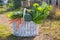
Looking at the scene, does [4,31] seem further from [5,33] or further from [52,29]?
[52,29]

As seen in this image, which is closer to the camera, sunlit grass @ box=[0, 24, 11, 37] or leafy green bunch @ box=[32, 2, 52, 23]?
leafy green bunch @ box=[32, 2, 52, 23]

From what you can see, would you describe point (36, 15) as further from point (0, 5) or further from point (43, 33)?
point (0, 5)

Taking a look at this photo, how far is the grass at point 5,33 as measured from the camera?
1.76 metres

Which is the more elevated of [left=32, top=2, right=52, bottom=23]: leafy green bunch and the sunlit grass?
[left=32, top=2, right=52, bottom=23]: leafy green bunch

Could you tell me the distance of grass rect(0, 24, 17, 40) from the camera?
1761 mm

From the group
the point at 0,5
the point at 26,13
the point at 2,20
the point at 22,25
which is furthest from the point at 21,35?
the point at 0,5

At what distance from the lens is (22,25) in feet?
5.81

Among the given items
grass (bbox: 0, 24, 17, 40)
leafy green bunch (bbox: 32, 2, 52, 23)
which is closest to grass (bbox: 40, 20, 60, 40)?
leafy green bunch (bbox: 32, 2, 52, 23)

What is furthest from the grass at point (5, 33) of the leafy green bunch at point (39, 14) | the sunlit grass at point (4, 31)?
the leafy green bunch at point (39, 14)

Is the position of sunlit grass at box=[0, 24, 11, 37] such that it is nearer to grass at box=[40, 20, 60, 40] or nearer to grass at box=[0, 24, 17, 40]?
grass at box=[0, 24, 17, 40]

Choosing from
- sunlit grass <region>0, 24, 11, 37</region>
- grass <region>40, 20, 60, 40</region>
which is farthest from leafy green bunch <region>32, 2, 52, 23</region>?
sunlit grass <region>0, 24, 11, 37</region>

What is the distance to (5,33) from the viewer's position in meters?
1.91

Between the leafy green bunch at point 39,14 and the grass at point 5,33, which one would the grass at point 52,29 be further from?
the grass at point 5,33

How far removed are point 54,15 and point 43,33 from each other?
0.80 meters
